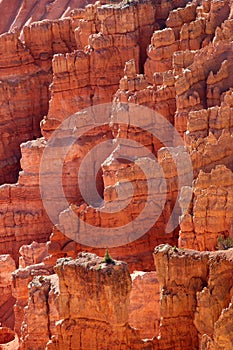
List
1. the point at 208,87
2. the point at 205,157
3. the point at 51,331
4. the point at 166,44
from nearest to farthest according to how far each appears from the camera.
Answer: the point at 51,331, the point at 205,157, the point at 208,87, the point at 166,44

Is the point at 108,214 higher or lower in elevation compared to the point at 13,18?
lower

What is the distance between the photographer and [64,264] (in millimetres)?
44469

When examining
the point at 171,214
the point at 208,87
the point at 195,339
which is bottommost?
the point at 195,339

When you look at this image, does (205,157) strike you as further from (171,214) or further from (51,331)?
(51,331)

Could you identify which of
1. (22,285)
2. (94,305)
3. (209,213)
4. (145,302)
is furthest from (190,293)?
(22,285)

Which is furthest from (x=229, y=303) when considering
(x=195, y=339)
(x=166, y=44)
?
(x=166, y=44)

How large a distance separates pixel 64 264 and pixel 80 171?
668 inches

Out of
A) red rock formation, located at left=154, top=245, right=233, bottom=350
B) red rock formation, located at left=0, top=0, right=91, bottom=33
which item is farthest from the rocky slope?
red rock formation, located at left=0, top=0, right=91, bottom=33

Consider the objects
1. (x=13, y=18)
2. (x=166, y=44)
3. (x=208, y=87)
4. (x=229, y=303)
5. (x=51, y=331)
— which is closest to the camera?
(x=229, y=303)

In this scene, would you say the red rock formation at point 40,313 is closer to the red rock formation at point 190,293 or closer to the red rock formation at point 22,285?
the red rock formation at point 22,285

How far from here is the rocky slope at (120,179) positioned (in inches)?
1730

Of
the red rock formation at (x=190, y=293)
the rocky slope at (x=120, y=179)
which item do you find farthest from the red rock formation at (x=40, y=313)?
the red rock formation at (x=190, y=293)

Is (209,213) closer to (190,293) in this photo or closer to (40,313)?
(40,313)

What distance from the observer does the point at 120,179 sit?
178 feet
